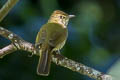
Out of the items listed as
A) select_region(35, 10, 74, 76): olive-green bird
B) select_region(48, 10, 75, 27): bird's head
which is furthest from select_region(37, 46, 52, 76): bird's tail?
select_region(48, 10, 75, 27): bird's head

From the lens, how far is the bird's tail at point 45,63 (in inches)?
186

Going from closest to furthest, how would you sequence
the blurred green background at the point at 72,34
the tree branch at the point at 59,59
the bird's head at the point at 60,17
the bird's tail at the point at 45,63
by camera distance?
1. the tree branch at the point at 59,59
2. the bird's tail at the point at 45,63
3. the bird's head at the point at 60,17
4. the blurred green background at the point at 72,34

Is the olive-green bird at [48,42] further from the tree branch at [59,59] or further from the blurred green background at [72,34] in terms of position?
the blurred green background at [72,34]

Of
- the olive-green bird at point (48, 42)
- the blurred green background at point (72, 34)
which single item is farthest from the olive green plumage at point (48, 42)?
the blurred green background at point (72, 34)

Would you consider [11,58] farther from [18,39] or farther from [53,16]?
[18,39]

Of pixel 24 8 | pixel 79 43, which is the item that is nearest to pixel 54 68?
pixel 79 43

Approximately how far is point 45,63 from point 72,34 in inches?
65.5

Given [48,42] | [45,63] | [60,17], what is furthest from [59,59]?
[60,17]

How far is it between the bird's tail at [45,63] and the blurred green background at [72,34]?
1256 mm

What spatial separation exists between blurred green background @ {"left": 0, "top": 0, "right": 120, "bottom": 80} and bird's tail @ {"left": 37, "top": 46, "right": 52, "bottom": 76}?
1.26m

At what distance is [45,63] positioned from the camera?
189 inches

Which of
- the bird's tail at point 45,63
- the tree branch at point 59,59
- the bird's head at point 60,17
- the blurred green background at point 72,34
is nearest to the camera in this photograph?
the tree branch at point 59,59

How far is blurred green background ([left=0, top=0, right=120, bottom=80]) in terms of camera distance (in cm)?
627

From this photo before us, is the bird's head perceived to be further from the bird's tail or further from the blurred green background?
the bird's tail
